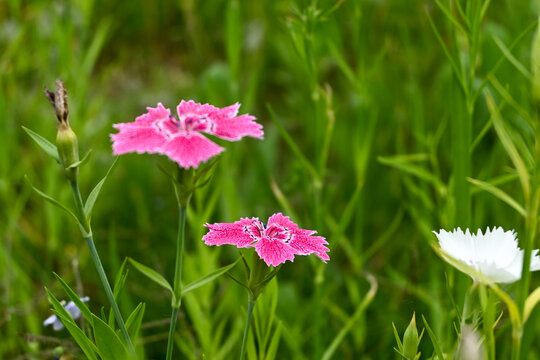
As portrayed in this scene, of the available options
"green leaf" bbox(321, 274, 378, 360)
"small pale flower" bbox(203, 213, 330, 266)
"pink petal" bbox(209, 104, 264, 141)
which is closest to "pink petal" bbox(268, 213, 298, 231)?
"small pale flower" bbox(203, 213, 330, 266)

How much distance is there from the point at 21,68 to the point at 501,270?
144 cm

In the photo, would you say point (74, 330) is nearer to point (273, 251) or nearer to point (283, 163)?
point (273, 251)

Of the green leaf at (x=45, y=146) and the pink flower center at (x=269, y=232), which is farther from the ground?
the green leaf at (x=45, y=146)

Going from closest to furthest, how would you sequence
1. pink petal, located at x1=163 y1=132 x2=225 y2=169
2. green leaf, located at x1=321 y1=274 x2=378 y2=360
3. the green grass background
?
pink petal, located at x1=163 y1=132 x2=225 y2=169
green leaf, located at x1=321 y1=274 x2=378 y2=360
the green grass background

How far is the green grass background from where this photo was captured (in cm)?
101

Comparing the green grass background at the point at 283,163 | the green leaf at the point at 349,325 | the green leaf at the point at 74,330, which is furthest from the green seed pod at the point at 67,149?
the green leaf at the point at 349,325

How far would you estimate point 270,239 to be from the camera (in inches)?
22.0

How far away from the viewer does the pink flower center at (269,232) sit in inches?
22.3

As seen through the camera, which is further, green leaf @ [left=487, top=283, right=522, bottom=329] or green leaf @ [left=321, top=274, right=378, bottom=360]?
green leaf @ [left=321, top=274, right=378, bottom=360]

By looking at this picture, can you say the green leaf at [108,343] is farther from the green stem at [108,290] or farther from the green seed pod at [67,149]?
the green seed pod at [67,149]

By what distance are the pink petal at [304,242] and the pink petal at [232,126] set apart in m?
0.11

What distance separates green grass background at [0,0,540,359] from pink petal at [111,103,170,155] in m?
0.22

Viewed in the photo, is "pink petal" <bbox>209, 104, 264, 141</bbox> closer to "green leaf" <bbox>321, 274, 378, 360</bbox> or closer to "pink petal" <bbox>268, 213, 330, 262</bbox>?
"pink petal" <bbox>268, 213, 330, 262</bbox>

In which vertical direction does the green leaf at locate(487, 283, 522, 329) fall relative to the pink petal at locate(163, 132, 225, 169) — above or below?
below
